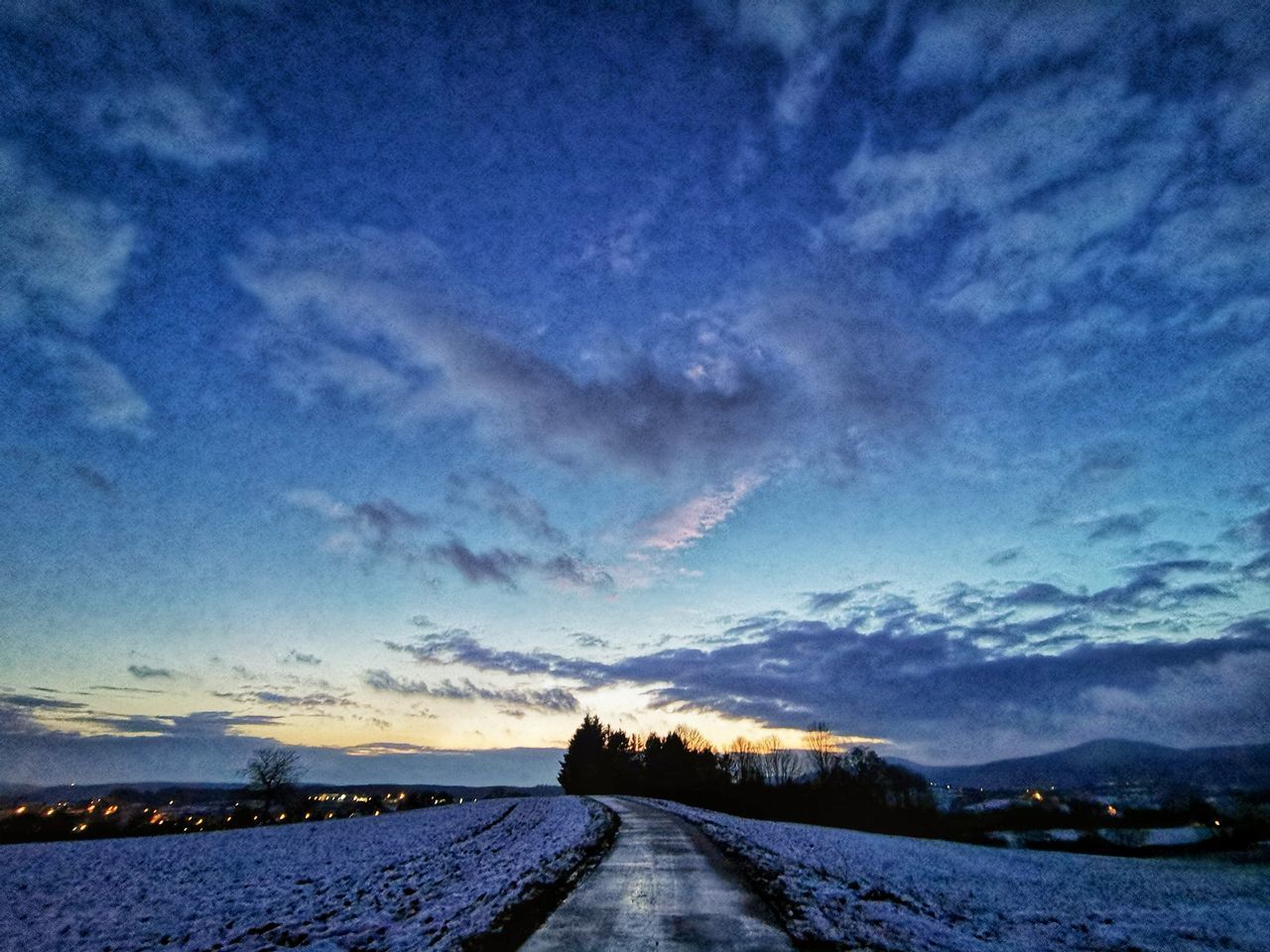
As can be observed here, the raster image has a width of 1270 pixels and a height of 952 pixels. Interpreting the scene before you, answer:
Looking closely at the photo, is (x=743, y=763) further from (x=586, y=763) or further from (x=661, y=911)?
(x=661, y=911)

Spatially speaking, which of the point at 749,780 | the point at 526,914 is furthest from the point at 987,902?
the point at 749,780

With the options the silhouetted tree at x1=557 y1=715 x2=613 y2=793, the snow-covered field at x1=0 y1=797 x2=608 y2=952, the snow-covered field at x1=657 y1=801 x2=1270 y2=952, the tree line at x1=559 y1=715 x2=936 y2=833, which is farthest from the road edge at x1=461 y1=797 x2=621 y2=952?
the silhouetted tree at x1=557 y1=715 x2=613 y2=793

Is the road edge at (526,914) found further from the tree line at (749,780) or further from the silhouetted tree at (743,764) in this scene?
the silhouetted tree at (743,764)

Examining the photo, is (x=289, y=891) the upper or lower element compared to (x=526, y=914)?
lower

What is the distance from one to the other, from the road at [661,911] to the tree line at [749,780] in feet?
133

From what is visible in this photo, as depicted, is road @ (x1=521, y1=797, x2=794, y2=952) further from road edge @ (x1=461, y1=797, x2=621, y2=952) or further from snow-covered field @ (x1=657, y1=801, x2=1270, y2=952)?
snow-covered field @ (x1=657, y1=801, x2=1270, y2=952)

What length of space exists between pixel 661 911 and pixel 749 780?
9350cm

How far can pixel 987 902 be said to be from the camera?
20281mm

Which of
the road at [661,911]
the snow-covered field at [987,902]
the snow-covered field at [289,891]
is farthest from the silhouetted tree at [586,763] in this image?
the road at [661,911]

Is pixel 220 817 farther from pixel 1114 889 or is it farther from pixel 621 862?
pixel 1114 889

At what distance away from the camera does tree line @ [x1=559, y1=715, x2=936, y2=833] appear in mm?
57656

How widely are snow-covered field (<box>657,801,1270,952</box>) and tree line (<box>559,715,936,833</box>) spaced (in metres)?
19.0

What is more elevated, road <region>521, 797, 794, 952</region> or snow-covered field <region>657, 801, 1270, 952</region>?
road <region>521, 797, 794, 952</region>

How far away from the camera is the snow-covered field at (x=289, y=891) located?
35.6 ft
